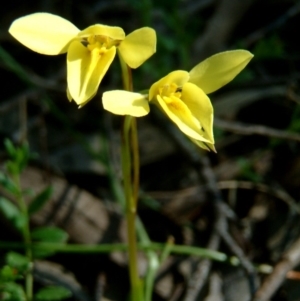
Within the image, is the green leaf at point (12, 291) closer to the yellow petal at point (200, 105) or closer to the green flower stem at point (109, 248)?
the green flower stem at point (109, 248)

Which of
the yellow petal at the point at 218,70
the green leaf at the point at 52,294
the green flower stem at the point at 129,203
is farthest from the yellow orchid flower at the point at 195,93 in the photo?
the green leaf at the point at 52,294

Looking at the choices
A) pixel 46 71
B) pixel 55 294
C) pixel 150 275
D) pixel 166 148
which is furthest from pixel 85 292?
pixel 46 71

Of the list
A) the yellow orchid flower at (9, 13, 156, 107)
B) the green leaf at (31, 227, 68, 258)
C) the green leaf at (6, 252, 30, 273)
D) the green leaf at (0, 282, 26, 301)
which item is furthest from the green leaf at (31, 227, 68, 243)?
the yellow orchid flower at (9, 13, 156, 107)

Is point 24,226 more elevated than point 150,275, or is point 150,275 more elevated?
point 24,226

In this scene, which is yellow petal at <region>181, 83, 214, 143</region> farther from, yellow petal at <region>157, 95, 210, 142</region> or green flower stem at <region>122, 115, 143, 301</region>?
green flower stem at <region>122, 115, 143, 301</region>

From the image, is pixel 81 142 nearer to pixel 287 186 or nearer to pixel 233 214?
pixel 233 214

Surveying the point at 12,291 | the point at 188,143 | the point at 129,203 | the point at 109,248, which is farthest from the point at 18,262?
the point at 188,143

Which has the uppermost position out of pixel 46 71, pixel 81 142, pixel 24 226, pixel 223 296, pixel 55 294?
pixel 46 71
